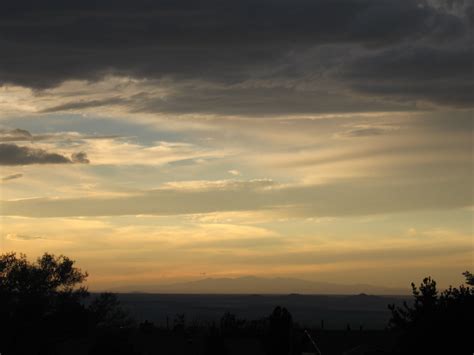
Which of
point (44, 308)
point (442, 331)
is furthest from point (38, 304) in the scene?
point (442, 331)

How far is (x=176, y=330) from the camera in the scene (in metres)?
75.2

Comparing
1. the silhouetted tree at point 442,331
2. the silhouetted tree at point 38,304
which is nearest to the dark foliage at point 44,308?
the silhouetted tree at point 38,304

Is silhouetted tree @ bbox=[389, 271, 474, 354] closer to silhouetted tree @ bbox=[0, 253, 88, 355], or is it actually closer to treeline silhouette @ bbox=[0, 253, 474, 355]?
treeline silhouette @ bbox=[0, 253, 474, 355]

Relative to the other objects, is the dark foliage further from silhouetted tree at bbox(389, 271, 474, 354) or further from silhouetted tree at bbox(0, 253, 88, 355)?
silhouetted tree at bbox(389, 271, 474, 354)

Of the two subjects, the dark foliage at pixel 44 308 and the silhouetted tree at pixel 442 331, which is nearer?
the silhouetted tree at pixel 442 331

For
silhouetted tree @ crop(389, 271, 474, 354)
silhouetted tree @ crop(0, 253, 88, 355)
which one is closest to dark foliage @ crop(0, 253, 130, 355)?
silhouetted tree @ crop(0, 253, 88, 355)

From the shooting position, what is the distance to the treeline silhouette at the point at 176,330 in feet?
135

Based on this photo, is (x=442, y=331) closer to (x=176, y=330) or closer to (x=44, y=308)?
(x=176, y=330)

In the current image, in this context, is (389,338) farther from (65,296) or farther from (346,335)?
(65,296)

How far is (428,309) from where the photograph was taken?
43562 millimetres

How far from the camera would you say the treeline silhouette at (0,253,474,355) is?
41031 millimetres

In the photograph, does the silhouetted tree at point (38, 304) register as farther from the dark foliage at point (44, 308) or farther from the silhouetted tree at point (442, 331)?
the silhouetted tree at point (442, 331)

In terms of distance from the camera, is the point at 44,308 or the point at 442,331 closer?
the point at 442,331

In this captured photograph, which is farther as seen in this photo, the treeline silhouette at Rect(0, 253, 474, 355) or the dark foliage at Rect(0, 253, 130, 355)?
the dark foliage at Rect(0, 253, 130, 355)
